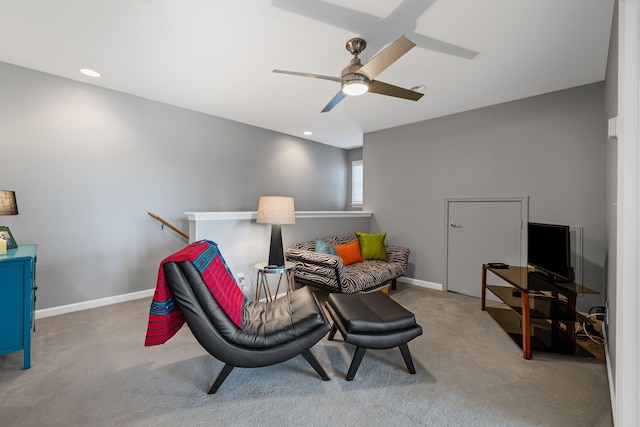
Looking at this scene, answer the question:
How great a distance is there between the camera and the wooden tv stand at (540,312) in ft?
7.30

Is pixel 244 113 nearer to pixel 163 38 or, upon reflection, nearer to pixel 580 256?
pixel 163 38

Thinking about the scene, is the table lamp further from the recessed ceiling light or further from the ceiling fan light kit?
the recessed ceiling light

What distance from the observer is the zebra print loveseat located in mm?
3141

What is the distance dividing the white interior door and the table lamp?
94.9 inches

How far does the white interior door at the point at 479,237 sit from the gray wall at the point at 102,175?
3268 mm

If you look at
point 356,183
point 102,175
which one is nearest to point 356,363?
point 102,175

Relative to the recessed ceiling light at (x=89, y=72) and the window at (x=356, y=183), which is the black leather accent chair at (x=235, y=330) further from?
the window at (x=356, y=183)

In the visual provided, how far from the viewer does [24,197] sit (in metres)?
2.82

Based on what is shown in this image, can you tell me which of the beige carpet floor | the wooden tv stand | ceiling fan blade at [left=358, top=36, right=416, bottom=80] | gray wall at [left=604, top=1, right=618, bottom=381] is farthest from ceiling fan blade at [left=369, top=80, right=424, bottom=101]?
the beige carpet floor

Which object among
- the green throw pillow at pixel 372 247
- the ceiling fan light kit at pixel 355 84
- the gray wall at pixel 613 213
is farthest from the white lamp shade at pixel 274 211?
the gray wall at pixel 613 213

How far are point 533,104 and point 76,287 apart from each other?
5584mm

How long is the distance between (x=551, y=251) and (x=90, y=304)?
187 inches

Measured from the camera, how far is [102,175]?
326 centimetres

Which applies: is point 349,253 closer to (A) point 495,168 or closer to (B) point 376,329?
(B) point 376,329
